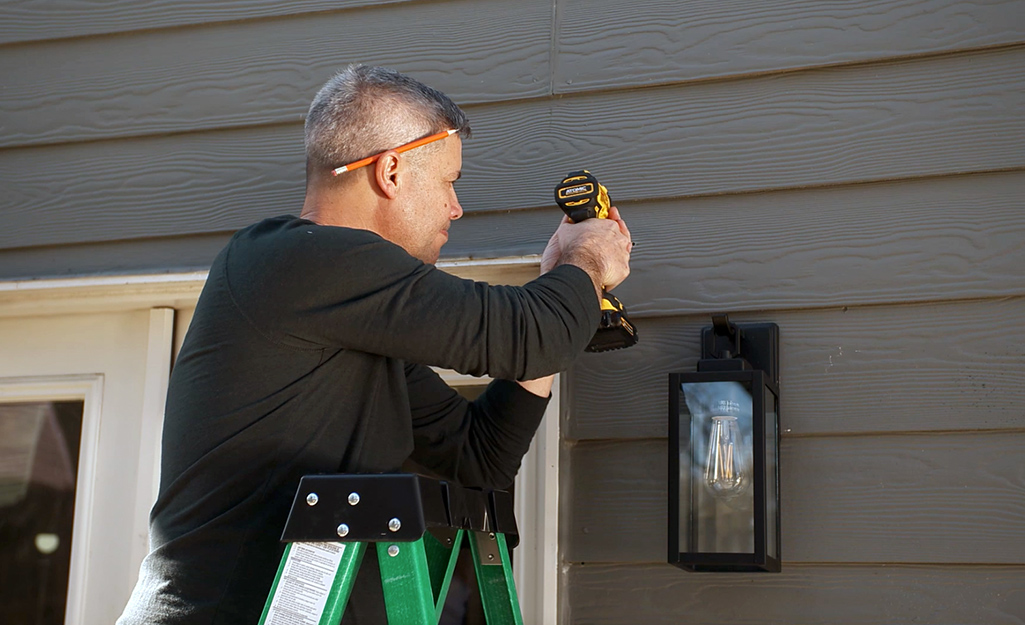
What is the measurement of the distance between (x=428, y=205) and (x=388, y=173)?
0.29ft

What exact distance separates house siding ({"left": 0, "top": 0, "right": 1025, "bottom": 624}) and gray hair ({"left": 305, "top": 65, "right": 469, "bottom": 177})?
1.45 feet

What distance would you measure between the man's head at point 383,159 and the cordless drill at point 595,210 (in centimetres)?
20

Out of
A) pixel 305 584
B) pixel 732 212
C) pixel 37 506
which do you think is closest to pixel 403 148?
pixel 732 212

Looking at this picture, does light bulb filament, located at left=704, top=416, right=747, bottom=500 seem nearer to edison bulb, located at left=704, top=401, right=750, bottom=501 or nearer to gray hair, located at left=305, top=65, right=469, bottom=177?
edison bulb, located at left=704, top=401, right=750, bottom=501

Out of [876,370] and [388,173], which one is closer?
[388,173]

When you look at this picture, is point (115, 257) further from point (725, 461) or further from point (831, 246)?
point (831, 246)

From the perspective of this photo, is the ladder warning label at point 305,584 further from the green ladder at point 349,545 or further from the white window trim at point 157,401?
the white window trim at point 157,401

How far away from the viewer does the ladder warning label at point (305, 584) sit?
141 centimetres

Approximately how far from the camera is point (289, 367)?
1654 mm

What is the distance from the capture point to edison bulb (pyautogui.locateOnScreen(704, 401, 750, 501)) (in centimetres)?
191

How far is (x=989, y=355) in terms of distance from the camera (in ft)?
6.47

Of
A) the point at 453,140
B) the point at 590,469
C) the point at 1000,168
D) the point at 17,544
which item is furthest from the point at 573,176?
the point at 17,544

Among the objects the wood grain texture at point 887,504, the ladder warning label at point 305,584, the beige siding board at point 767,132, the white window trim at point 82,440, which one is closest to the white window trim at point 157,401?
the white window trim at point 82,440

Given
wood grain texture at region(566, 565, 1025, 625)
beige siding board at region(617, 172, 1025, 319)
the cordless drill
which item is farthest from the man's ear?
wood grain texture at region(566, 565, 1025, 625)
